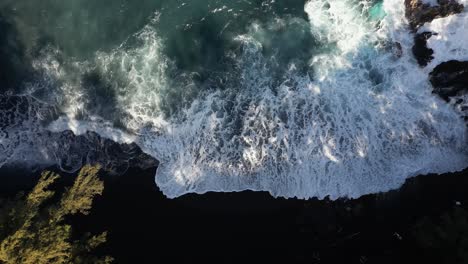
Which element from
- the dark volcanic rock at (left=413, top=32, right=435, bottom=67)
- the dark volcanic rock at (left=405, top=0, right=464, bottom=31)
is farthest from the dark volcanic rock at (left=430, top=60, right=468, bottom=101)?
the dark volcanic rock at (left=405, top=0, right=464, bottom=31)

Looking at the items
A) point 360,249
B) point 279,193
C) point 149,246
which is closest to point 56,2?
point 149,246

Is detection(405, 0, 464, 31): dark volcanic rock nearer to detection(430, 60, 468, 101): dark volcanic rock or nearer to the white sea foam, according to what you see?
the white sea foam

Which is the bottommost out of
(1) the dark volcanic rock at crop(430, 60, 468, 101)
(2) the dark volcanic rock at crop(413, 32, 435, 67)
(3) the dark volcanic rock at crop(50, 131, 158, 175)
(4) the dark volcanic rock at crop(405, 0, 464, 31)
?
(3) the dark volcanic rock at crop(50, 131, 158, 175)

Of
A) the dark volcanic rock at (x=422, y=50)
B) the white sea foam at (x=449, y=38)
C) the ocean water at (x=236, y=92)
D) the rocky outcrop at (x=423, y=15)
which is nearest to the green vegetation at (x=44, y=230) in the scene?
the ocean water at (x=236, y=92)

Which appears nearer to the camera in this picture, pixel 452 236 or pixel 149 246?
pixel 452 236

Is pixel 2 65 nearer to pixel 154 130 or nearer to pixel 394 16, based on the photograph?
pixel 154 130

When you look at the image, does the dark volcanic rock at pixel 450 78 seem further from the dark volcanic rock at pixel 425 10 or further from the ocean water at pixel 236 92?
the dark volcanic rock at pixel 425 10
